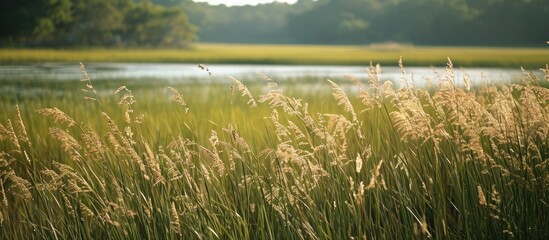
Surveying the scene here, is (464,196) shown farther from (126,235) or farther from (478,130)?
(126,235)

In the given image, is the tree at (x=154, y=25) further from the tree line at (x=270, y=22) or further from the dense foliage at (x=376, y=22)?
the dense foliage at (x=376, y=22)

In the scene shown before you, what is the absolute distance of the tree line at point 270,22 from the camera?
75.3ft

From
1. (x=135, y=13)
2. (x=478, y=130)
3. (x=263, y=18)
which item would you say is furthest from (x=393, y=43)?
(x=478, y=130)

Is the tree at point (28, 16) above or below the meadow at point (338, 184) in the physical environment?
above

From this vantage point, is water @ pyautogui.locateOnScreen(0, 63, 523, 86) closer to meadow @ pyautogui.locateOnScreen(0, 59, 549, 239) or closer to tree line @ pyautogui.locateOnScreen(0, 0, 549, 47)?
meadow @ pyautogui.locateOnScreen(0, 59, 549, 239)

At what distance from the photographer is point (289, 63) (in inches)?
1358

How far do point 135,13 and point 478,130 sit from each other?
101 feet

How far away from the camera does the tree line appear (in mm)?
22938

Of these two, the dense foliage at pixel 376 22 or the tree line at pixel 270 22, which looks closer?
the dense foliage at pixel 376 22

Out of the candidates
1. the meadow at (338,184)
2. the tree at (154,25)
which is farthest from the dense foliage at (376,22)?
the meadow at (338,184)

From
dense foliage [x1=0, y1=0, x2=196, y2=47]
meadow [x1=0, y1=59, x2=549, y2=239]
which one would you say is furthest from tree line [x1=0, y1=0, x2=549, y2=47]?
meadow [x1=0, y1=59, x2=549, y2=239]

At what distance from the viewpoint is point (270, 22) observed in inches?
1409

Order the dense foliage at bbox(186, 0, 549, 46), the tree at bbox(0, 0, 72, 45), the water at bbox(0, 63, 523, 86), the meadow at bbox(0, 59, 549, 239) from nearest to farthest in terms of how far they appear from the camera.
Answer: the meadow at bbox(0, 59, 549, 239) → the water at bbox(0, 63, 523, 86) → the dense foliage at bbox(186, 0, 549, 46) → the tree at bbox(0, 0, 72, 45)

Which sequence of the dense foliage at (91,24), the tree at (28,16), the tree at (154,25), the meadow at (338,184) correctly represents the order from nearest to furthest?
the meadow at (338,184)
the tree at (28,16)
the dense foliage at (91,24)
the tree at (154,25)
